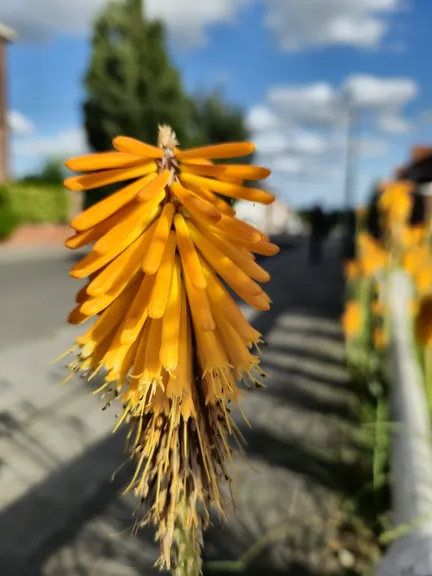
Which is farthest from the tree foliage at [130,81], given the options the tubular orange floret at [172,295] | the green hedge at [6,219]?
the tubular orange floret at [172,295]

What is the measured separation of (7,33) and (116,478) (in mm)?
24736

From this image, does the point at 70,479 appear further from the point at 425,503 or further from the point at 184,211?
the point at 184,211

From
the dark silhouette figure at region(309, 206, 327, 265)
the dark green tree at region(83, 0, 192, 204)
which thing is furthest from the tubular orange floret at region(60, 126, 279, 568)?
the dark green tree at region(83, 0, 192, 204)

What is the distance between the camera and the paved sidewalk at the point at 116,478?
8.36ft

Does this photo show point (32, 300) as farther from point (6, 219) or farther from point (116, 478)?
point (6, 219)

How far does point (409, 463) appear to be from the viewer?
2.15 meters

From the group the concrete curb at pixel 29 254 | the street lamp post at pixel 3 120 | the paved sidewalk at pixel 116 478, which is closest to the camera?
the paved sidewalk at pixel 116 478

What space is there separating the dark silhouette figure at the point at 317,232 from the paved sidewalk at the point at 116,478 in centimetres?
1184

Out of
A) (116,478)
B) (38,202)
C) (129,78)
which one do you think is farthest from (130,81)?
(116,478)

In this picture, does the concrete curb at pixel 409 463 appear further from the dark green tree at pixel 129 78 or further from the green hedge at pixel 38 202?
the green hedge at pixel 38 202

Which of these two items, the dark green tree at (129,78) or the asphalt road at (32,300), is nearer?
the asphalt road at (32,300)

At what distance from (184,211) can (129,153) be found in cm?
16

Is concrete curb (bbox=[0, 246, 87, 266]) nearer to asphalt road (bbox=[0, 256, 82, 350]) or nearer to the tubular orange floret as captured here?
asphalt road (bbox=[0, 256, 82, 350])

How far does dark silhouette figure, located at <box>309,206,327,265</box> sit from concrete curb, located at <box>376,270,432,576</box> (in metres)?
13.6
